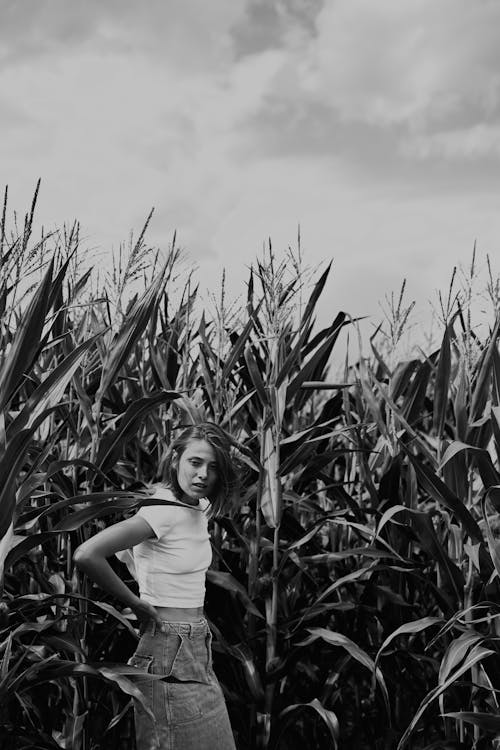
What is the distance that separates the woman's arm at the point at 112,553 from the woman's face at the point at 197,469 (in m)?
0.17

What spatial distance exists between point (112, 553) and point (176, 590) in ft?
0.73

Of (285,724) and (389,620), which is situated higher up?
(389,620)

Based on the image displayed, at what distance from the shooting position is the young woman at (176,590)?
2.18m

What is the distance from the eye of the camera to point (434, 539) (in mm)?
2832

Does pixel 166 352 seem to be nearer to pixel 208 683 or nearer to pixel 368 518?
pixel 368 518

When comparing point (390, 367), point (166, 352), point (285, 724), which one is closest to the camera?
point (285, 724)

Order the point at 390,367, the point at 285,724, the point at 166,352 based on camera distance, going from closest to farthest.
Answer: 1. the point at 285,724
2. the point at 166,352
3. the point at 390,367

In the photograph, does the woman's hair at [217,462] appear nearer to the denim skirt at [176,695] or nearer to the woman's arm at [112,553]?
the woman's arm at [112,553]

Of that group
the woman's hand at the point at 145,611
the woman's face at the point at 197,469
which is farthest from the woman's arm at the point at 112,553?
the woman's face at the point at 197,469

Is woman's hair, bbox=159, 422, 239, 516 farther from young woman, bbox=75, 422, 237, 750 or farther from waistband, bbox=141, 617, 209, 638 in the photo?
waistband, bbox=141, 617, 209, 638

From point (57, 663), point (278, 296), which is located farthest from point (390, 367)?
point (57, 663)

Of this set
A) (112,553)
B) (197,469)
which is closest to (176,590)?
(112,553)

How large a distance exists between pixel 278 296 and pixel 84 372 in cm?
73

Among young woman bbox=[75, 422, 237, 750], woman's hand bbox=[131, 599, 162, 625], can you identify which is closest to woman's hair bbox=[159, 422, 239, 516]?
young woman bbox=[75, 422, 237, 750]
